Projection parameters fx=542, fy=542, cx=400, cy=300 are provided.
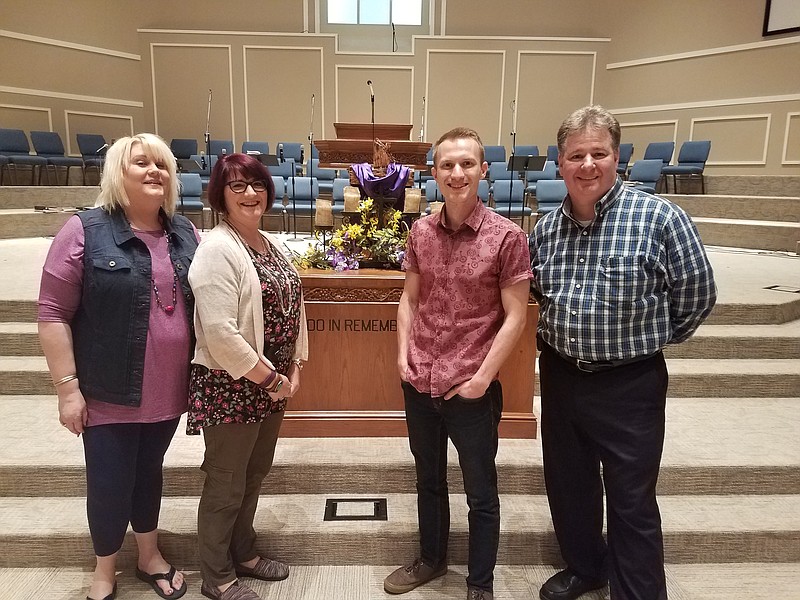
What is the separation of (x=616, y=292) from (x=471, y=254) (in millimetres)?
446

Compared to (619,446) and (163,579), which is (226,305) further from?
(619,446)

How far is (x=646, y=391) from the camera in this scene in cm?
167

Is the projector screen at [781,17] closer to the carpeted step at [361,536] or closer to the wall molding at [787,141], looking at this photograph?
the wall molding at [787,141]

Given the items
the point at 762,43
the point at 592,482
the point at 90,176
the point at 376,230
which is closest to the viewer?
the point at 592,482

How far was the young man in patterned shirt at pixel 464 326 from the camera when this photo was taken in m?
1.64

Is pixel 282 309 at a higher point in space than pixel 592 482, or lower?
higher

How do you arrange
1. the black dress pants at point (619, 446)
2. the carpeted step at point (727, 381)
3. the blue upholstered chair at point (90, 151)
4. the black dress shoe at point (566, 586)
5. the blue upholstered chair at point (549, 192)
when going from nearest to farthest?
the black dress pants at point (619, 446) < the black dress shoe at point (566, 586) < the carpeted step at point (727, 381) < the blue upholstered chair at point (549, 192) < the blue upholstered chair at point (90, 151)

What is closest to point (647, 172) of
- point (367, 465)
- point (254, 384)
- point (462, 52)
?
point (462, 52)

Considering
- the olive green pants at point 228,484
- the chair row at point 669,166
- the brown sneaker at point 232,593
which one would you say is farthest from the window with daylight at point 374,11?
the brown sneaker at point 232,593

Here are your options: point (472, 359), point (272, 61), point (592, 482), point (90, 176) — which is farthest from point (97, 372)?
point (272, 61)

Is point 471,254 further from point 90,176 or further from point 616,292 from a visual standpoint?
point 90,176

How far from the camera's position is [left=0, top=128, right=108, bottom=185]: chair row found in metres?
7.84

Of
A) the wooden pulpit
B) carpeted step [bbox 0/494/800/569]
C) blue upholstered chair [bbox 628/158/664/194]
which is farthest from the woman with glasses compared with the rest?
blue upholstered chair [bbox 628/158/664/194]

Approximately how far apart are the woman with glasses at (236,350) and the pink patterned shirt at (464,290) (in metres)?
0.46
